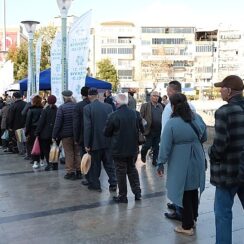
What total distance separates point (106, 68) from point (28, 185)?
5852 cm

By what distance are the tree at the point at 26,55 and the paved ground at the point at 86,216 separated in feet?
72.5

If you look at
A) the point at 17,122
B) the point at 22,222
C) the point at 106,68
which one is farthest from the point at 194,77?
the point at 22,222

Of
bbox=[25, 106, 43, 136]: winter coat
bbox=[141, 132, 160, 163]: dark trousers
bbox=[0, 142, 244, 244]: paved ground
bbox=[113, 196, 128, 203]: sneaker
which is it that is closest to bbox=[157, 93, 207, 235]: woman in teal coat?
bbox=[0, 142, 244, 244]: paved ground

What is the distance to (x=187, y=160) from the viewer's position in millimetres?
4977

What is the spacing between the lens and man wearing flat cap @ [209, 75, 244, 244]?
3992 mm

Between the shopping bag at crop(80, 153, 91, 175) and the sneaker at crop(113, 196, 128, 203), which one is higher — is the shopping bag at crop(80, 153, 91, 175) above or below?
above

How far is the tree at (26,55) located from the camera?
2920 cm

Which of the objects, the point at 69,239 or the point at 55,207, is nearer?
the point at 69,239

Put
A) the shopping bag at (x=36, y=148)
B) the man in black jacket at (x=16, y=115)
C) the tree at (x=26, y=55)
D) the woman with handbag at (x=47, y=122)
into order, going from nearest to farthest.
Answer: the woman with handbag at (x=47, y=122)
the shopping bag at (x=36, y=148)
the man in black jacket at (x=16, y=115)
the tree at (x=26, y=55)

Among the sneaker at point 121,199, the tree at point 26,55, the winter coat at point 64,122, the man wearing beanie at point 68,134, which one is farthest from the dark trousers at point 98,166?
the tree at point 26,55

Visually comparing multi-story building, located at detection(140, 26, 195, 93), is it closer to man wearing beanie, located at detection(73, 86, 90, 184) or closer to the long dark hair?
man wearing beanie, located at detection(73, 86, 90, 184)

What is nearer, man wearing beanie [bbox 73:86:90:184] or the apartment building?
man wearing beanie [bbox 73:86:90:184]

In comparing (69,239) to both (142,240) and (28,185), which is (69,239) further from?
(28,185)

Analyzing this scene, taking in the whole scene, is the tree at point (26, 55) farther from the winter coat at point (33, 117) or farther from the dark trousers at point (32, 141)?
the winter coat at point (33, 117)
